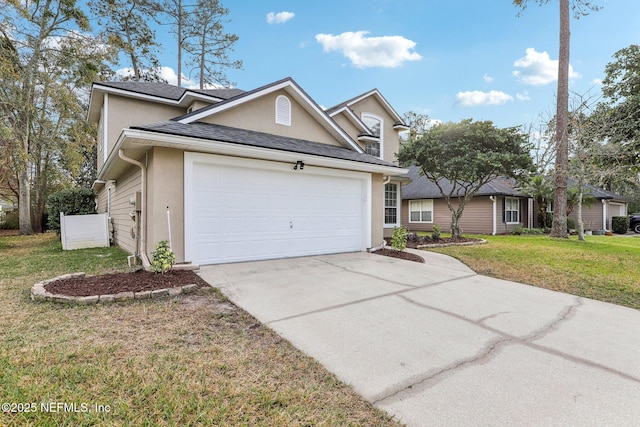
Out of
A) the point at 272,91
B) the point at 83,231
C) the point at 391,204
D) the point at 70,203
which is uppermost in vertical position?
the point at 272,91

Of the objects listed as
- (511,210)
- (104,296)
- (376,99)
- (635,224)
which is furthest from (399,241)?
(635,224)

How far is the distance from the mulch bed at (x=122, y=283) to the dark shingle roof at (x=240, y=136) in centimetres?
254

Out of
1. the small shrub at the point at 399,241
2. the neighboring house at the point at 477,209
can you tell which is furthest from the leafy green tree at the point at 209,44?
the small shrub at the point at 399,241

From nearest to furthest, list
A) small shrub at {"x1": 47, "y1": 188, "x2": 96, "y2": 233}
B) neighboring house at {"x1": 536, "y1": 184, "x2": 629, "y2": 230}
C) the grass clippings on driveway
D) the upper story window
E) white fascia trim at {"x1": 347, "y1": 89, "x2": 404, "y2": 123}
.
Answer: the grass clippings on driveway
the upper story window
small shrub at {"x1": 47, "y1": 188, "x2": 96, "y2": 233}
white fascia trim at {"x1": 347, "y1": 89, "x2": 404, "y2": 123}
neighboring house at {"x1": 536, "y1": 184, "x2": 629, "y2": 230}

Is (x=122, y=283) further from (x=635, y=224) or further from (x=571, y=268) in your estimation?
(x=635, y=224)

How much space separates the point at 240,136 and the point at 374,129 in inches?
379

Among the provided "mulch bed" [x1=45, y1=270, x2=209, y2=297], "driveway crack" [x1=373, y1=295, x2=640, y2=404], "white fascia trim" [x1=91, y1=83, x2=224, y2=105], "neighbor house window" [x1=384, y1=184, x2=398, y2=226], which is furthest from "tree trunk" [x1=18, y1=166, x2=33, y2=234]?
"driveway crack" [x1=373, y1=295, x2=640, y2=404]

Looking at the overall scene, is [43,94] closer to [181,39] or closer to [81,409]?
[181,39]

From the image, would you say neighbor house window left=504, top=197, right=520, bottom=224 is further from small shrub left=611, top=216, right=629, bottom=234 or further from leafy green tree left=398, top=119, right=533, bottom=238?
small shrub left=611, top=216, right=629, bottom=234

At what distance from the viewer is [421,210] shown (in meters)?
20.3

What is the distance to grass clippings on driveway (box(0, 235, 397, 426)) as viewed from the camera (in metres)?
2.06

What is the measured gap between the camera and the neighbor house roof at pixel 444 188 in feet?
58.2

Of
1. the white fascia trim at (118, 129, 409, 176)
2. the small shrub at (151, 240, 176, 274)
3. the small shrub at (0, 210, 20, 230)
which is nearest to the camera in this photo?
the small shrub at (151, 240, 176, 274)

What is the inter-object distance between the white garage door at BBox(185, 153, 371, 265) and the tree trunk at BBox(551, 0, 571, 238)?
389 inches
